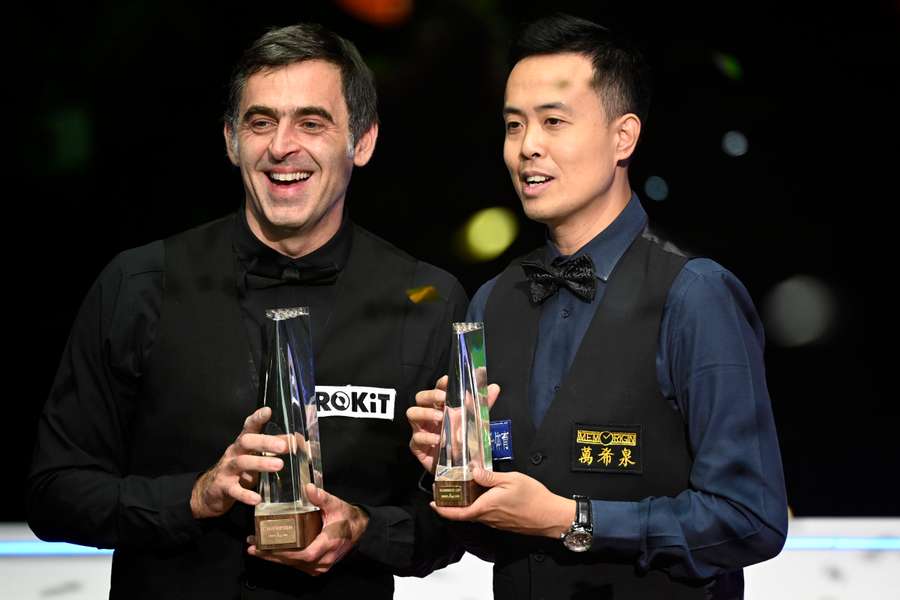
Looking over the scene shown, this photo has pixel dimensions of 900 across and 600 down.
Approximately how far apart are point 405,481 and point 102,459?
23.7 inches

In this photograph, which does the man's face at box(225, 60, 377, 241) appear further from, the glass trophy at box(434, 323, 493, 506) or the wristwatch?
the wristwatch

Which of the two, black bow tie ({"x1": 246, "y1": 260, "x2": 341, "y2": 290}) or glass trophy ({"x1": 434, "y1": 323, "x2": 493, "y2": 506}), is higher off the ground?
black bow tie ({"x1": 246, "y1": 260, "x2": 341, "y2": 290})

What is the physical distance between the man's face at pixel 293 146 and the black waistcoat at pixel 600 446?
586 mm

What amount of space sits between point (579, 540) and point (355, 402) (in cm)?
57

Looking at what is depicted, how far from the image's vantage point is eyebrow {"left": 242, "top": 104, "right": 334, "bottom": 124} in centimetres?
215

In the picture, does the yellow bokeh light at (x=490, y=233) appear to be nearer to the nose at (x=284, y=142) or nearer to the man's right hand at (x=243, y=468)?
the nose at (x=284, y=142)

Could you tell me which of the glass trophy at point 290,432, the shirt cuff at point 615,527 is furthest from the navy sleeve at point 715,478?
the glass trophy at point 290,432

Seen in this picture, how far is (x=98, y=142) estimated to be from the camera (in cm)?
331

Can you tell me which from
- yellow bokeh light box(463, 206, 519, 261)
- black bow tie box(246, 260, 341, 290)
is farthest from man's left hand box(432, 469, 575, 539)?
yellow bokeh light box(463, 206, 519, 261)

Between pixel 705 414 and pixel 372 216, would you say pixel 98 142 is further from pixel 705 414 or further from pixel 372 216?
pixel 705 414

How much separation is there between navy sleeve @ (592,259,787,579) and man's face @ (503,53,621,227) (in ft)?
1.01

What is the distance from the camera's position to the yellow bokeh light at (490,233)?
3.24m

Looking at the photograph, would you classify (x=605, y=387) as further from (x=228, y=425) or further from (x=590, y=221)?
(x=228, y=425)

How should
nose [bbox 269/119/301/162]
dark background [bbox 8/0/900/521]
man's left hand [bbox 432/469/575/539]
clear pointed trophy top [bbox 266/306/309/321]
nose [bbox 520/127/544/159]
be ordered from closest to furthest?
1. man's left hand [bbox 432/469/575/539]
2. clear pointed trophy top [bbox 266/306/309/321]
3. nose [bbox 520/127/544/159]
4. nose [bbox 269/119/301/162]
5. dark background [bbox 8/0/900/521]
